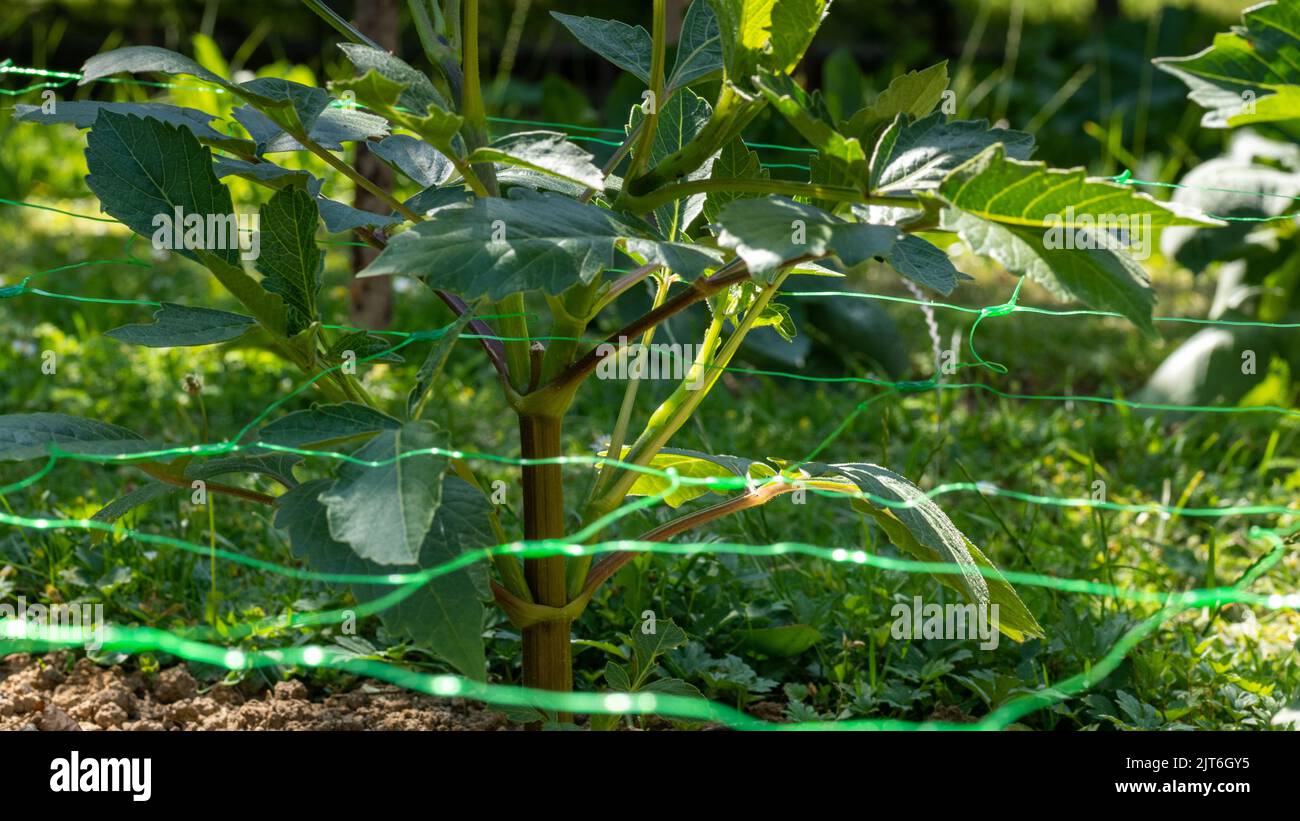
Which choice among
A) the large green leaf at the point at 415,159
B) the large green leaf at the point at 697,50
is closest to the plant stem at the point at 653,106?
the large green leaf at the point at 697,50

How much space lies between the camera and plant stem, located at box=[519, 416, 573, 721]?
134cm

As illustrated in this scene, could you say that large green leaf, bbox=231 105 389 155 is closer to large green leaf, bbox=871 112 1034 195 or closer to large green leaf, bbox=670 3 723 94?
large green leaf, bbox=670 3 723 94

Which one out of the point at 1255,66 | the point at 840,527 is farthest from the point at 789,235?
the point at 840,527

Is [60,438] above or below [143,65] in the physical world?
below

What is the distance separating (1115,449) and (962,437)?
0.32 m

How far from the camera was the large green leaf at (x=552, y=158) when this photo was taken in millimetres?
1135

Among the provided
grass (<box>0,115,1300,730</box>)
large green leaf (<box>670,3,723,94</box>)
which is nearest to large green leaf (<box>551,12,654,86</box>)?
large green leaf (<box>670,3,723,94</box>)

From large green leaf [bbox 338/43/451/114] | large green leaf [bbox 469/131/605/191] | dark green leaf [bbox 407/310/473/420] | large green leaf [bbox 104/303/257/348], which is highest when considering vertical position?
large green leaf [bbox 338/43/451/114]

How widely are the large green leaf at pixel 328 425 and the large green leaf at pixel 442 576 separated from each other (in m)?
0.05

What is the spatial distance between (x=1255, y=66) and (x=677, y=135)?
36.6 inches

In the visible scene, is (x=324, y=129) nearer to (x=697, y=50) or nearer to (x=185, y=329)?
(x=185, y=329)

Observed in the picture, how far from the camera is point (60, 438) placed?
1252 mm

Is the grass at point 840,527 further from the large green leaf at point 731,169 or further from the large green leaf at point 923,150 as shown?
the large green leaf at point 923,150

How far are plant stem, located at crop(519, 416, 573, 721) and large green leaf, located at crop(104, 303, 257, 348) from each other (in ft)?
0.95
